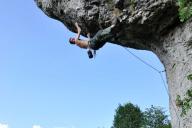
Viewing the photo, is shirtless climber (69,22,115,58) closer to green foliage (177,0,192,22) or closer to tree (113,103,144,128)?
green foliage (177,0,192,22)

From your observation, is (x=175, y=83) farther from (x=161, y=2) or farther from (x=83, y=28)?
(x=83, y=28)

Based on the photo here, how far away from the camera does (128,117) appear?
41.6 metres

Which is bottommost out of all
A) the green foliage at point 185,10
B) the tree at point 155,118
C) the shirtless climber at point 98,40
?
the green foliage at point 185,10

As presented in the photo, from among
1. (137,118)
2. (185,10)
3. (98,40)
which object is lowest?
(185,10)

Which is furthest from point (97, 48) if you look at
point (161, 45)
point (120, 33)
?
point (161, 45)

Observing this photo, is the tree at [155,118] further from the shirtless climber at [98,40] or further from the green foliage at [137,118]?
the shirtless climber at [98,40]

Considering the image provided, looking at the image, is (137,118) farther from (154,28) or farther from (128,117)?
(154,28)

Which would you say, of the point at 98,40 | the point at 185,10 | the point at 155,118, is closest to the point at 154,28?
the point at 98,40

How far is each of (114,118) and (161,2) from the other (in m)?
29.4

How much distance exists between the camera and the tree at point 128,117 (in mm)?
40619

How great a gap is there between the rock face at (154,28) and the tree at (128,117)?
25.7 meters

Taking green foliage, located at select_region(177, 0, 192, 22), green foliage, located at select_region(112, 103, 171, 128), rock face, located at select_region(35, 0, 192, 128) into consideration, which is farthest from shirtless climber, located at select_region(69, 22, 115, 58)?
green foliage, located at select_region(112, 103, 171, 128)

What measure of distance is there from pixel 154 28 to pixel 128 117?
2769 cm

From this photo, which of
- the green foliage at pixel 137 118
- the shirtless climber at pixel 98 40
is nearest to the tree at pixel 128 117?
the green foliage at pixel 137 118
